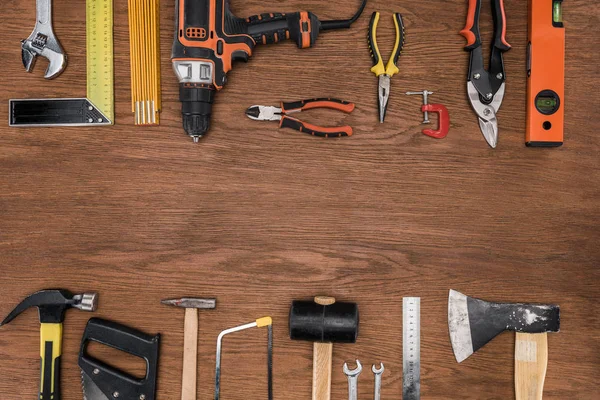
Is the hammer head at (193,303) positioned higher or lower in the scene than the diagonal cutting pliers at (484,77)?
lower

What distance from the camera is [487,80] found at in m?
1.51

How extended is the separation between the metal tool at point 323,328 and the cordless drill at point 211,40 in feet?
2.15

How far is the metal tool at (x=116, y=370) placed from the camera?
4.92 ft

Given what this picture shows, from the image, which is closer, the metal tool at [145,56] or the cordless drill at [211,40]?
the cordless drill at [211,40]

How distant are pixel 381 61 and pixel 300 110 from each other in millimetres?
308

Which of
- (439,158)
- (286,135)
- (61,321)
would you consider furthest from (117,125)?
(439,158)

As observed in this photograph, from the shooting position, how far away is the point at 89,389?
4.95ft

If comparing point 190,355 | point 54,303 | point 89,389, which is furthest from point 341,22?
point 89,389

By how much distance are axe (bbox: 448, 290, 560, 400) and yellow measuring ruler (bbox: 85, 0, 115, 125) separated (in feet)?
4.37

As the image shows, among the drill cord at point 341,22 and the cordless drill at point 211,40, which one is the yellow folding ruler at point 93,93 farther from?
the drill cord at point 341,22

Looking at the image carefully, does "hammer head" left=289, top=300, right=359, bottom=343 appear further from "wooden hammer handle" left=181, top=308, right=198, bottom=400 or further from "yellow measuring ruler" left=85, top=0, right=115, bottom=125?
"yellow measuring ruler" left=85, top=0, right=115, bottom=125

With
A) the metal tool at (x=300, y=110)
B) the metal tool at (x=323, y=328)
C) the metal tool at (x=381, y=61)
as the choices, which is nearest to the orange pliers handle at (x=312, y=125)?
the metal tool at (x=300, y=110)

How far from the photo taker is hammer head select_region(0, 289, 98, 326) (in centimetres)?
153

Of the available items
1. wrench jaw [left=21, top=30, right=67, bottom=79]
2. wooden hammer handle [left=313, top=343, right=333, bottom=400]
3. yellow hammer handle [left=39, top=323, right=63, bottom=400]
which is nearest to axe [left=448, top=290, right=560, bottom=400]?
wooden hammer handle [left=313, top=343, right=333, bottom=400]
